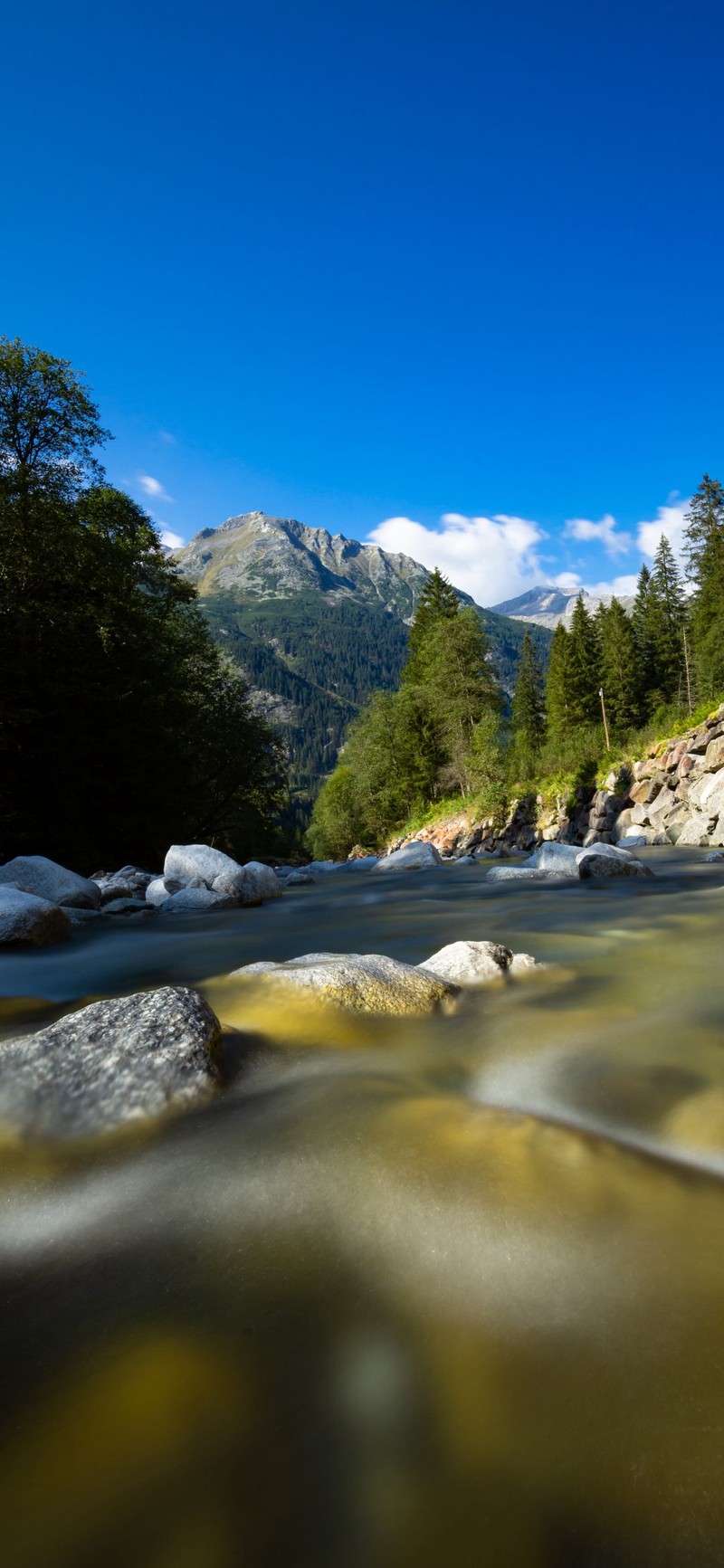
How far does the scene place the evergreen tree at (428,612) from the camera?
166 ft

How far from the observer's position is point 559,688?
59406 millimetres

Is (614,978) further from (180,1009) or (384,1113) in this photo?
(180,1009)

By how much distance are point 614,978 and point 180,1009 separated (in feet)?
10.3

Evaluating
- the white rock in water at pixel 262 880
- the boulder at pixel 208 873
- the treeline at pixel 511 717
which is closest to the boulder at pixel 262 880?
the white rock in water at pixel 262 880

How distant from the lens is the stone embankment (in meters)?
19.7

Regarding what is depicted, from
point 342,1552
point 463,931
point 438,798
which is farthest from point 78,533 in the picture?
point 438,798

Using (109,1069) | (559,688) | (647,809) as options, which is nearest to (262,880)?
(109,1069)

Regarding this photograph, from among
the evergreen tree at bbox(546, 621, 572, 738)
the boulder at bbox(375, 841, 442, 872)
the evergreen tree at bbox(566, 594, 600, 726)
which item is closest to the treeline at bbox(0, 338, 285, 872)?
the boulder at bbox(375, 841, 442, 872)

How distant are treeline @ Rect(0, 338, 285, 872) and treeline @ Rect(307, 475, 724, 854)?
18.3 meters

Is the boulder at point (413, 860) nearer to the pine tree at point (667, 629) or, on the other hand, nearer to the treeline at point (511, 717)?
the treeline at point (511, 717)

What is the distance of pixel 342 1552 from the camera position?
109 cm

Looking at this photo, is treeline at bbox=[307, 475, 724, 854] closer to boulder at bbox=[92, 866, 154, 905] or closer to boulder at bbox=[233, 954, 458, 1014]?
boulder at bbox=[92, 866, 154, 905]

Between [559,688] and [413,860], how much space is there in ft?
144

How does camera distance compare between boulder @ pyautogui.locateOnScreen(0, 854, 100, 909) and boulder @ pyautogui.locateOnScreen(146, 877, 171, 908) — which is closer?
boulder @ pyautogui.locateOnScreen(0, 854, 100, 909)
